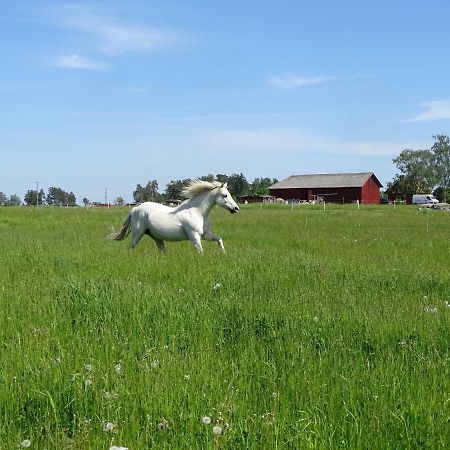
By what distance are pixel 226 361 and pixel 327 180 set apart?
312 ft

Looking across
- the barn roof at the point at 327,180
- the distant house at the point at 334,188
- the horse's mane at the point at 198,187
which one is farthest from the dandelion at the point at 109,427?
the barn roof at the point at 327,180

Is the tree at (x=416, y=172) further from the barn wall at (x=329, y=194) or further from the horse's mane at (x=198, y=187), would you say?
the horse's mane at (x=198, y=187)

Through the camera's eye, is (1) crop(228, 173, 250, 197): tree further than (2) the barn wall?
Yes

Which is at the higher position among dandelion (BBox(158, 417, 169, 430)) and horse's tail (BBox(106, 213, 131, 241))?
horse's tail (BBox(106, 213, 131, 241))

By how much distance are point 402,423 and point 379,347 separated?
1.89 metres

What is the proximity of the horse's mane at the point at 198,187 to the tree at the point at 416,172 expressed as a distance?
10649 cm

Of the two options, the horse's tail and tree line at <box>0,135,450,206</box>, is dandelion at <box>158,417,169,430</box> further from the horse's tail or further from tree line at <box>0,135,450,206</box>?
tree line at <box>0,135,450,206</box>

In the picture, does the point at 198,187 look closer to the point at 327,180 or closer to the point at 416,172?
the point at 327,180

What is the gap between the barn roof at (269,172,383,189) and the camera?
94688 millimetres

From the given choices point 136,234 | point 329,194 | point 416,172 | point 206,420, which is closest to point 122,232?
point 136,234

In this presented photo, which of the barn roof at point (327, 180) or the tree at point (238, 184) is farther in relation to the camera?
the tree at point (238, 184)

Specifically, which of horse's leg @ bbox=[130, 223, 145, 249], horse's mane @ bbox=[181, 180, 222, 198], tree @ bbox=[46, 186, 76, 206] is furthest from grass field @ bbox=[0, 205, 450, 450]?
tree @ bbox=[46, 186, 76, 206]

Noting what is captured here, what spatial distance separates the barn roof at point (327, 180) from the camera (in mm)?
94688

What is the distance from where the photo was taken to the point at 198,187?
14.1m
